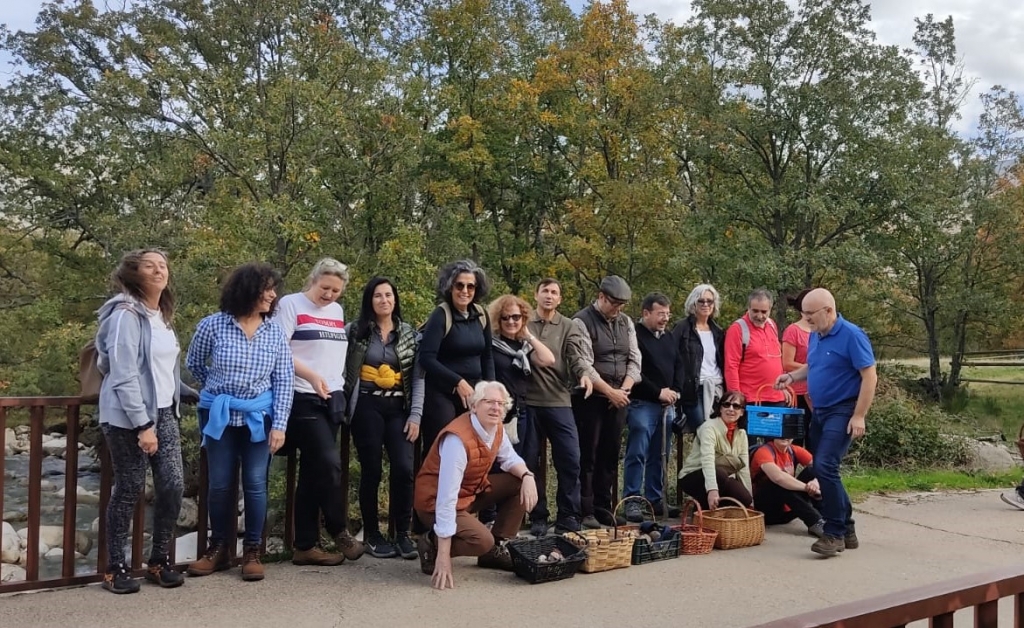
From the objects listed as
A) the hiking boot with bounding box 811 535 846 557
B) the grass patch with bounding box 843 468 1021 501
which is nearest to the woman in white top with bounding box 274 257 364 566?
the hiking boot with bounding box 811 535 846 557

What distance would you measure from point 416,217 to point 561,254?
14.7 ft

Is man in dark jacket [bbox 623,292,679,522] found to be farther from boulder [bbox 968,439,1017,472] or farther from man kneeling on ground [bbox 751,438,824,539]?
boulder [bbox 968,439,1017,472]

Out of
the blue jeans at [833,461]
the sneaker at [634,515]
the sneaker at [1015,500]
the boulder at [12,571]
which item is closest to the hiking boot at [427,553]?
the sneaker at [634,515]

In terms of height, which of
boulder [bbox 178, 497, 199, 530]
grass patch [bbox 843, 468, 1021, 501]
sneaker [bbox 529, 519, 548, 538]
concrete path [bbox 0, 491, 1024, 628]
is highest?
sneaker [bbox 529, 519, 548, 538]

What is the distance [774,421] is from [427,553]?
2718 millimetres

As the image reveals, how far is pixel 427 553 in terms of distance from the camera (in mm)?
4820

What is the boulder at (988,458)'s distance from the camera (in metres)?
9.91

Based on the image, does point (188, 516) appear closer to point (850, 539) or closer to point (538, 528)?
point (538, 528)

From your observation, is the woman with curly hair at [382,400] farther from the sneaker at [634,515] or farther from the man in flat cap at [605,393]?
the sneaker at [634,515]

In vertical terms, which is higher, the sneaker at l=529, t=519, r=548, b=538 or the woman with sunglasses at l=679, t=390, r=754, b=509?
the woman with sunglasses at l=679, t=390, r=754, b=509

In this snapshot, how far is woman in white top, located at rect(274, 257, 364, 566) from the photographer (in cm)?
482

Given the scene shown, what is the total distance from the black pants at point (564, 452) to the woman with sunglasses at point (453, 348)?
0.63m

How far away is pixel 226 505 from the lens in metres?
4.62

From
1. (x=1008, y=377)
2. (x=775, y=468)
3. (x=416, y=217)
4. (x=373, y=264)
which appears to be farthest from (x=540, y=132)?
(x=775, y=468)
